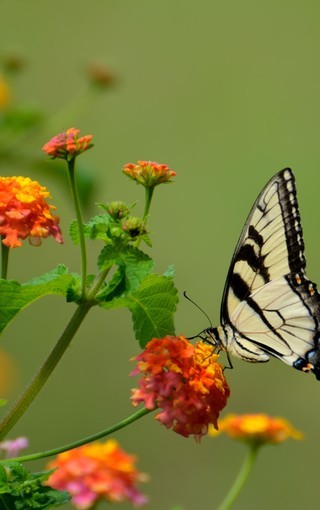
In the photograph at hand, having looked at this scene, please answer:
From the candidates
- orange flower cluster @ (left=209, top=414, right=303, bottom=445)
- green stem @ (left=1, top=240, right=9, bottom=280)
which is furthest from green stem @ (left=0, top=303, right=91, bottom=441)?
Answer: orange flower cluster @ (left=209, top=414, right=303, bottom=445)

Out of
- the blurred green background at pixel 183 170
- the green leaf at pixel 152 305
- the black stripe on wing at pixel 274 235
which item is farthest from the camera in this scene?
the blurred green background at pixel 183 170

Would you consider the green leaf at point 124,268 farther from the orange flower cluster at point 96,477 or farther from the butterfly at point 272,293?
the orange flower cluster at point 96,477

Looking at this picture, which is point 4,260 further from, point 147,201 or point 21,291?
point 147,201

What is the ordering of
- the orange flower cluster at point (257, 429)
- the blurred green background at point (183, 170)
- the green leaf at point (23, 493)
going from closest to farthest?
the green leaf at point (23, 493) → the orange flower cluster at point (257, 429) → the blurred green background at point (183, 170)

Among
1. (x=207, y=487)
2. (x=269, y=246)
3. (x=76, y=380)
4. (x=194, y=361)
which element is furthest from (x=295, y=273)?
(x=76, y=380)

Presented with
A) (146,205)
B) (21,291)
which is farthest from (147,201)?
(21,291)

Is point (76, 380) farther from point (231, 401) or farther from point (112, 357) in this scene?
point (231, 401)

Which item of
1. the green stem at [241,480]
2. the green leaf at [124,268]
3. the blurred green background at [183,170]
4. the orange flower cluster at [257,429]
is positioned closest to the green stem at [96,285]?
the green leaf at [124,268]
